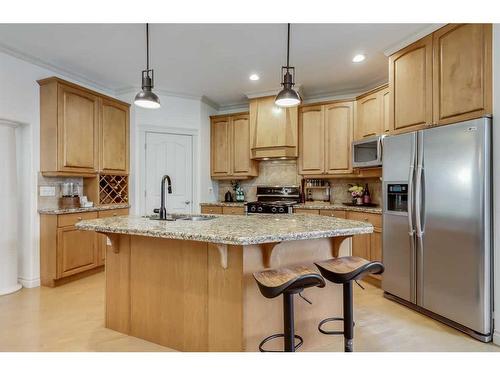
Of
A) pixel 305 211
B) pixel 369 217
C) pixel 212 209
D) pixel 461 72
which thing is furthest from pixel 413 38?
pixel 212 209

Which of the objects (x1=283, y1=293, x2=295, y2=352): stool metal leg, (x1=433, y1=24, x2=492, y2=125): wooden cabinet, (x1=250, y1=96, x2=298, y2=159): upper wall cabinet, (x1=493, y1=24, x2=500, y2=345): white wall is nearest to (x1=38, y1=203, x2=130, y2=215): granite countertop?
(x1=250, y1=96, x2=298, y2=159): upper wall cabinet

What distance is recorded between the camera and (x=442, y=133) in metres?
2.38

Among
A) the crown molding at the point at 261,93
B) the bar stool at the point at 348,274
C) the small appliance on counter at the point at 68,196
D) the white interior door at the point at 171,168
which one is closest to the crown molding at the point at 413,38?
the crown molding at the point at 261,93

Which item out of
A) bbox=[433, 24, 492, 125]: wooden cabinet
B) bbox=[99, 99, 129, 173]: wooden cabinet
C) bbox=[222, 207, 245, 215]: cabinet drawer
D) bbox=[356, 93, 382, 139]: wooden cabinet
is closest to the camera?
bbox=[433, 24, 492, 125]: wooden cabinet

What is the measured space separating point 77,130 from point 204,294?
291 cm

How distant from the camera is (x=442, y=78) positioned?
2.48m

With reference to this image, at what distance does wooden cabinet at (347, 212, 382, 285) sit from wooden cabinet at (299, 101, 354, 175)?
873 millimetres

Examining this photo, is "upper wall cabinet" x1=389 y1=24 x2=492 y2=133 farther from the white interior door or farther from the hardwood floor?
the white interior door

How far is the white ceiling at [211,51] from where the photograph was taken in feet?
9.00

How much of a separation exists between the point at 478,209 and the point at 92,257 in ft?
13.8

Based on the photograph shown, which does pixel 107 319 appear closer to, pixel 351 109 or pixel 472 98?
pixel 472 98

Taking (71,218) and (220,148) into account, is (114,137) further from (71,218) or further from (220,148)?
(220,148)

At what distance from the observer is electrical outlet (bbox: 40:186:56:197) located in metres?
3.42
